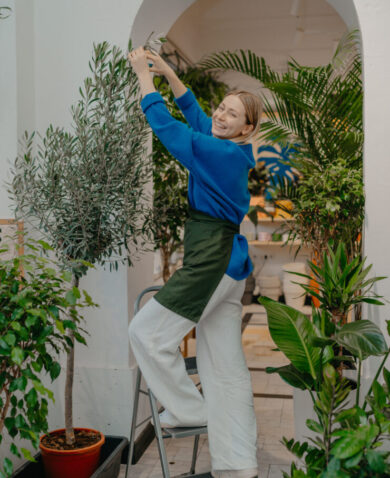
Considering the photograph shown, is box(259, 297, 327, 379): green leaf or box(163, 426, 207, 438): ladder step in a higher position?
box(259, 297, 327, 379): green leaf

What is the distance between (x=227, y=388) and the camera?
2377 millimetres

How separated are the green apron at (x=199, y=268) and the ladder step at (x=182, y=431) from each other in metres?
0.48

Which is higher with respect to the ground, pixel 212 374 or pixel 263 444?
pixel 212 374

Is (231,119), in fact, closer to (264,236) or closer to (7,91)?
(7,91)

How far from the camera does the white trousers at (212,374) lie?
7.32 feet

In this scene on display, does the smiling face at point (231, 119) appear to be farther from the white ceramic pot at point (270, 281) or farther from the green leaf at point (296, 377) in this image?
the white ceramic pot at point (270, 281)

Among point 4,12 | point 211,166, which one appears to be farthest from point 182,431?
point 4,12

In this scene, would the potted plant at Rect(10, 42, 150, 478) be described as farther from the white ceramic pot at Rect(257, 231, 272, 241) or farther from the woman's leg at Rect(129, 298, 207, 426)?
the white ceramic pot at Rect(257, 231, 272, 241)

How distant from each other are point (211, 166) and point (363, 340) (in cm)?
88

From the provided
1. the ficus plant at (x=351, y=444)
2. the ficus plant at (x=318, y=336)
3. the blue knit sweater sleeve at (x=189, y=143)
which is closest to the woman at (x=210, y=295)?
the blue knit sweater sleeve at (x=189, y=143)

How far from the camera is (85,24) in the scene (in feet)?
9.27

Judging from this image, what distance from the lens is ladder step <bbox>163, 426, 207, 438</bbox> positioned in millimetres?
2240

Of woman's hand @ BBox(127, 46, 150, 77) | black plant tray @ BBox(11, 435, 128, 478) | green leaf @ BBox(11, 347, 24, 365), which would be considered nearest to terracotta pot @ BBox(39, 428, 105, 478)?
black plant tray @ BBox(11, 435, 128, 478)

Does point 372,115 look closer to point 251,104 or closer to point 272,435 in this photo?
point 251,104
